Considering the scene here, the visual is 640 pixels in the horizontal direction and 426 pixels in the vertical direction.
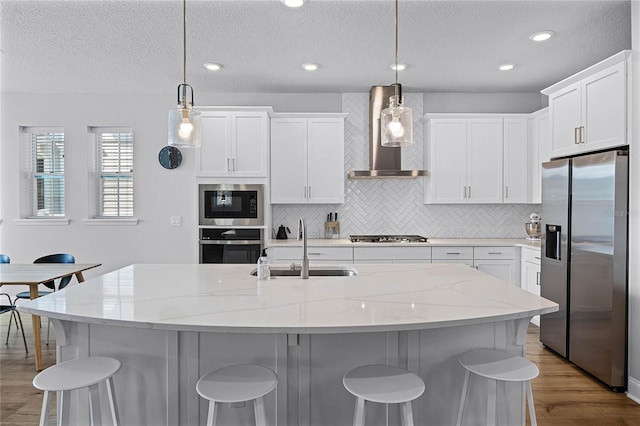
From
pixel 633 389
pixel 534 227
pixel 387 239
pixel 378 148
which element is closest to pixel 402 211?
pixel 387 239

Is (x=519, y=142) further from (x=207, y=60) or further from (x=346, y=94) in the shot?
(x=207, y=60)

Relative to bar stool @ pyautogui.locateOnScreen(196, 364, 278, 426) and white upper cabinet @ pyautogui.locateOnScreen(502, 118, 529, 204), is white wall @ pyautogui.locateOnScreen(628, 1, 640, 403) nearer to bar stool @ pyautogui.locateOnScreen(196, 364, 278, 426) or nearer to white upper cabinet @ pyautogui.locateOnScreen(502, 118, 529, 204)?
white upper cabinet @ pyautogui.locateOnScreen(502, 118, 529, 204)

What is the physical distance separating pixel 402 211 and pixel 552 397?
269cm

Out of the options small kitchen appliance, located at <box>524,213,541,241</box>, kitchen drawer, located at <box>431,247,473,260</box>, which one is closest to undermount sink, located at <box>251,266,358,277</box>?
kitchen drawer, located at <box>431,247,473,260</box>

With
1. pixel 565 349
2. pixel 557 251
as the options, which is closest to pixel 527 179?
pixel 557 251

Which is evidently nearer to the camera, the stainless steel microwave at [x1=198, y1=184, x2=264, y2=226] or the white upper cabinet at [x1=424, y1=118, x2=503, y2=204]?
the stainless steel microwave at [x1=198, y1=184, x2=264, y2=226]

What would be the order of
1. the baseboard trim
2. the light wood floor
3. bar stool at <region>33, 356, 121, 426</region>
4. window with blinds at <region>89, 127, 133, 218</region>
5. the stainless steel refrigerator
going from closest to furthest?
bar stool at <region>33, 356, 121, 426</region> → the light wood floor → the baseboard trim → the stainless steel refrigerator → window with blinds at <region>89, 127, 133, 218</region>

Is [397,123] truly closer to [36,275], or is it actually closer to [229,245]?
[229,245]

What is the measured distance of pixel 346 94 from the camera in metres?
4.99

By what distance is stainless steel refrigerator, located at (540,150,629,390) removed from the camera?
2.78 meters

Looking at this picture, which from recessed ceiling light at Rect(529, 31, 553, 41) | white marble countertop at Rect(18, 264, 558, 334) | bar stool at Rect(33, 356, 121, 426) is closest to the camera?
white marble countertop at Rect(18, 264, 558, 334)

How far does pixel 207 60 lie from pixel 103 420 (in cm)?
309

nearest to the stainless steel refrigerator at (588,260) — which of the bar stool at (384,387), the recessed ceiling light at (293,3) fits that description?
the bar stool at (384,387)

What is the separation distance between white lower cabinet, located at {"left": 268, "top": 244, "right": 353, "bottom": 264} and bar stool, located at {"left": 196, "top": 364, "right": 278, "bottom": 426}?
2.65m
